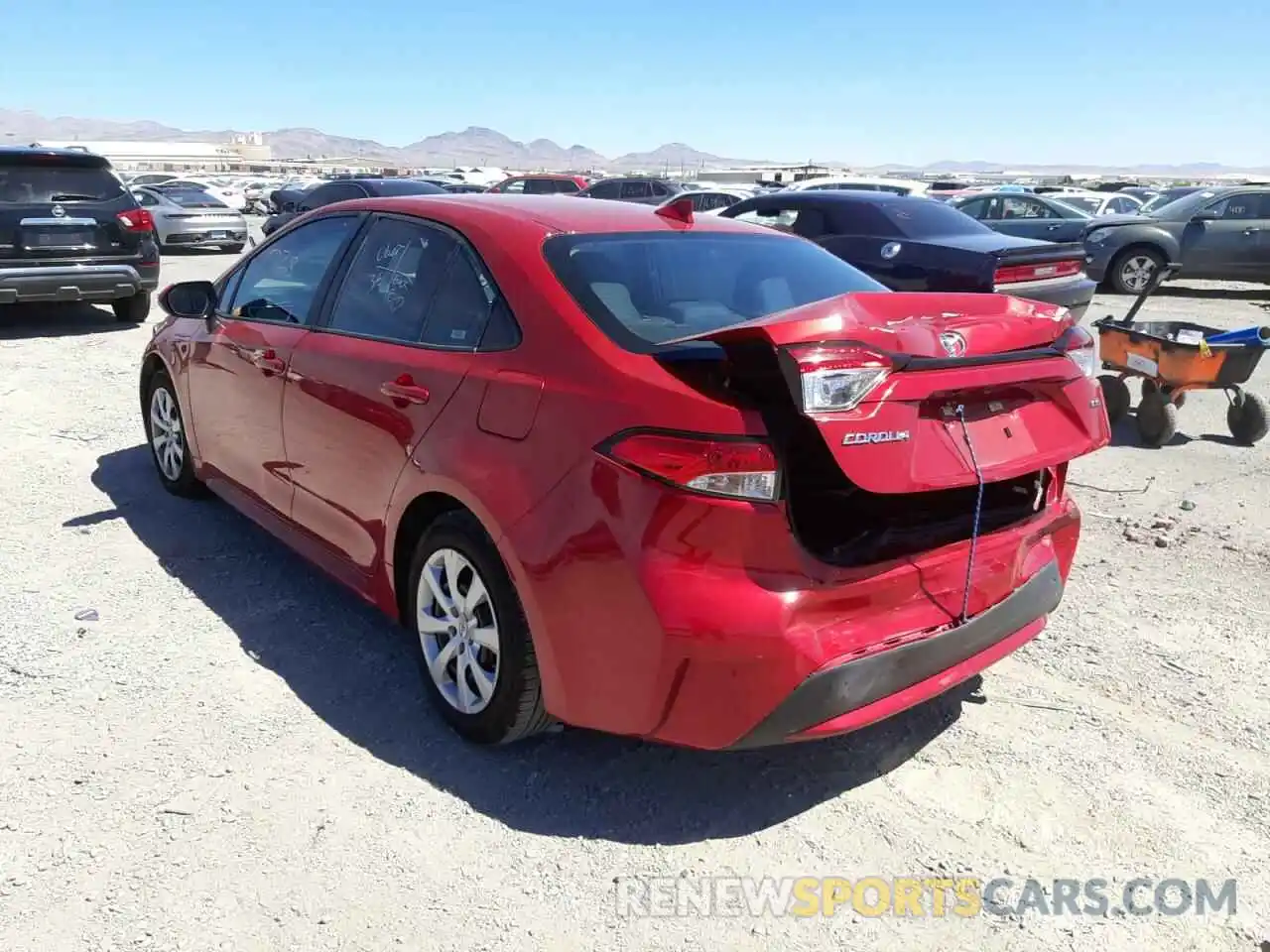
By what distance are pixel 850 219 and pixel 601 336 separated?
297 inches

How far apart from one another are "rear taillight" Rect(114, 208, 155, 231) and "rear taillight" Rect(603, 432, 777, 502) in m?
9.38

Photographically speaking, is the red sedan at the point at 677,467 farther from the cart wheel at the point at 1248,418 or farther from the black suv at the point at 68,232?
the black suv at the point at 68,232

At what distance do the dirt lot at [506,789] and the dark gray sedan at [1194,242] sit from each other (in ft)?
38.8

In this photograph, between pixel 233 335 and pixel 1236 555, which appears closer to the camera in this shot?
pixel 233 335

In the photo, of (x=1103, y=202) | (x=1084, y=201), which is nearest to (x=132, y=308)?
(x=1103, y=202)

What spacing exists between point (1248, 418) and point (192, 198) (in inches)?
810

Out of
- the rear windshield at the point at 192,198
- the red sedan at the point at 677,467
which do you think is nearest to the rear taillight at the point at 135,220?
the red sedan at the point at 677,467

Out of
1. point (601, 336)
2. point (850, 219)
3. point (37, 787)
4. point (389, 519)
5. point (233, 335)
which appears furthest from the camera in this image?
point (850, 219)

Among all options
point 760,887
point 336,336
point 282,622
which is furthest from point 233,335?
point 760,887

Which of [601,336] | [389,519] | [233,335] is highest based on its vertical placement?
[601,336]

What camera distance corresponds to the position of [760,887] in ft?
8.42

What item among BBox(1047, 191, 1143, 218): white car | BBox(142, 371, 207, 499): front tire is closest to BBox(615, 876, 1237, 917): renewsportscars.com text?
BBox(142, 371, 207, 499): front tire

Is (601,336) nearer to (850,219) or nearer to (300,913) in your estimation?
(300,913)

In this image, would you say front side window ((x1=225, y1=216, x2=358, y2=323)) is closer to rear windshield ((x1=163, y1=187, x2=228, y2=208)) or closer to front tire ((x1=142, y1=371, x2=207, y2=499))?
front tire ((x1=142, y1=371, x2=207, y2=499))
